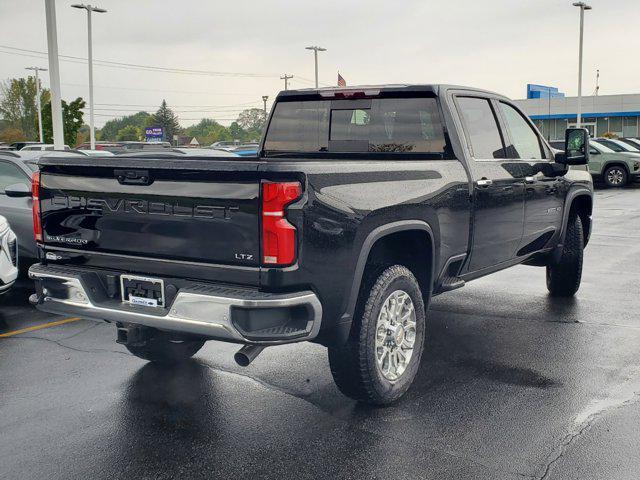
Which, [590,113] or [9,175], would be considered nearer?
[9,175]

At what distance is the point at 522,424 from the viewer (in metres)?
4.23

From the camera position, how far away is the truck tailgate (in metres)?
3.69

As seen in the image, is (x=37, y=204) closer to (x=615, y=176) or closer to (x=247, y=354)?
(x=247, y=354)

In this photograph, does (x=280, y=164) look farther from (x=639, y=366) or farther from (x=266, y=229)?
(x=639, y=366)

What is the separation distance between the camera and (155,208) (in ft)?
13.0

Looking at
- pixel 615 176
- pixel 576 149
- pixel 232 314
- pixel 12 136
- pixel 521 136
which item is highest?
pixel 12 136

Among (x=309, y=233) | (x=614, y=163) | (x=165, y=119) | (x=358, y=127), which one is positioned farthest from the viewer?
(x=165, y=119)

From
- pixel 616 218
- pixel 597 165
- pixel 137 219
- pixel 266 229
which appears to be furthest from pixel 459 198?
pixel 597 165

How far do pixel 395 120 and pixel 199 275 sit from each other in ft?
7.67

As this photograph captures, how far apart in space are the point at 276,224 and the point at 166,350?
212cm

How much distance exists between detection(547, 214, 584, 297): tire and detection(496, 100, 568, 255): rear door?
594 millimetres

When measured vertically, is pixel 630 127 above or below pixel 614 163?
above

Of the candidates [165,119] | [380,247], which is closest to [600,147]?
[380,247]

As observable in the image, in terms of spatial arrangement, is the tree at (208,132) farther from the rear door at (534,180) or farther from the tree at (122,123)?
Result: the rear door at (534,180)
